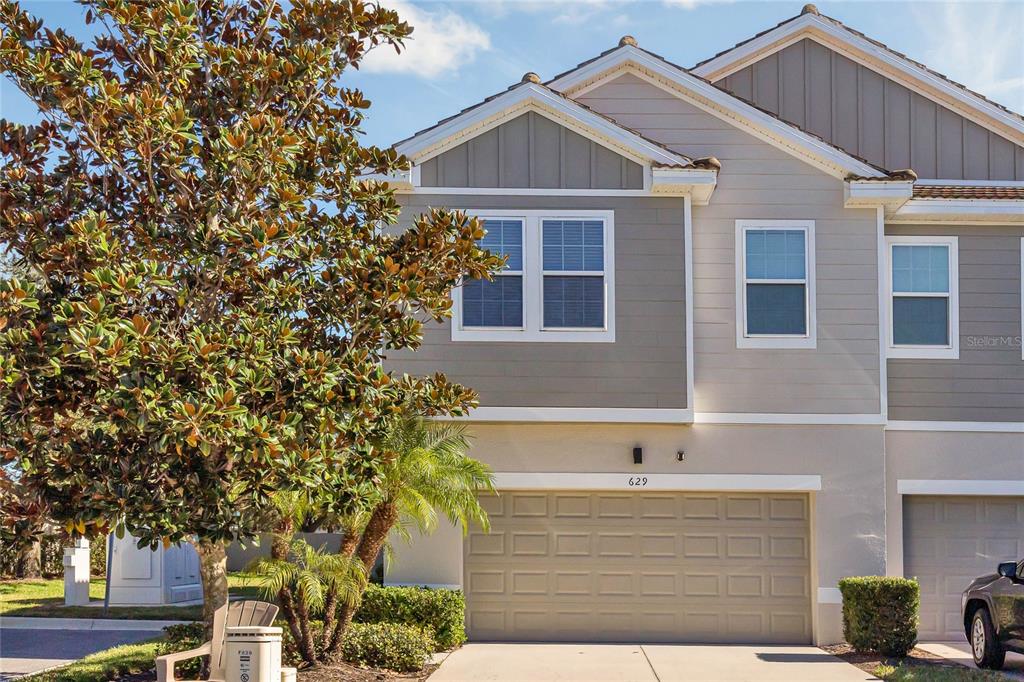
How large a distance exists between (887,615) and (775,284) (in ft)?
15.0

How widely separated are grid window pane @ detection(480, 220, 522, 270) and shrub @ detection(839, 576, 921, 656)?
6.04 metres

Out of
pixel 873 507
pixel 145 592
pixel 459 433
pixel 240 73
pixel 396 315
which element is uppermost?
pixel 240 73

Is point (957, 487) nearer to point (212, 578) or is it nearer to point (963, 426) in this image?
Answer: point (963, 426)

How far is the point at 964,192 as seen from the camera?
1616cm

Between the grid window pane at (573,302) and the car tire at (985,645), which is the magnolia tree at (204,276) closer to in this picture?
the grid window pane at (573,302)

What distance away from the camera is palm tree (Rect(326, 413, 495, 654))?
12797 mm

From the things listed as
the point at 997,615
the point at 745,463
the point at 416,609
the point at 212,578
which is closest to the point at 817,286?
the point at 745,463

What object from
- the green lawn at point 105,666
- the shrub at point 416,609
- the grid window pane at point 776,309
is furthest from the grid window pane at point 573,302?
the green lawn at point 105,666

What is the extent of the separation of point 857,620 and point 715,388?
3.47m

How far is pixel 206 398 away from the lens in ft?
31.2

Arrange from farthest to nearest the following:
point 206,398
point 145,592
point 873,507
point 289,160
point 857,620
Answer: point 145,592 < point 873,507 < point 857,620 < point 289,160 < point 206,398

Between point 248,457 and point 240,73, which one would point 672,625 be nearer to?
point 248,457

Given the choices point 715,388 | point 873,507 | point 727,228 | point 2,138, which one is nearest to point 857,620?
point 873,507

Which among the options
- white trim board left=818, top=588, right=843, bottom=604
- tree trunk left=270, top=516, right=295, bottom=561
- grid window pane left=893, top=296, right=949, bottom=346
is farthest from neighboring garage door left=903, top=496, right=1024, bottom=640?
tree trunk left=270, top=516, right=295, bottom=561
